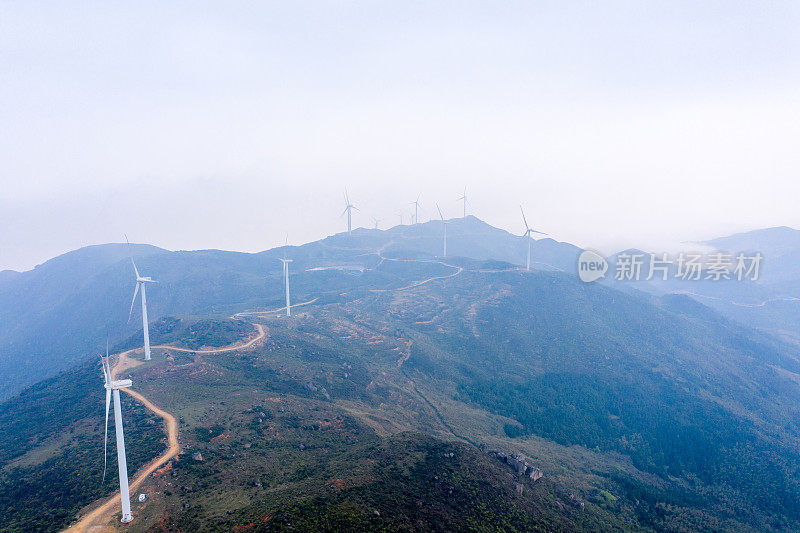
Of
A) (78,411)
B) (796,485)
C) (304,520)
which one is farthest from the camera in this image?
(796,485)

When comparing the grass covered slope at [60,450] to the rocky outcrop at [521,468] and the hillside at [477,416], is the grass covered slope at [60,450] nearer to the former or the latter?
the hillside at [477,416]

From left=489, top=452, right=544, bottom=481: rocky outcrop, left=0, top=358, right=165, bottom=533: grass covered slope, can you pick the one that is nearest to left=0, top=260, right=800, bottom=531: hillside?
left=489, top=452, right=544, bottom=481: rocky outcrop

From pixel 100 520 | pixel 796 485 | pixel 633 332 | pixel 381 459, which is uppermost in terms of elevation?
pixel 100 520

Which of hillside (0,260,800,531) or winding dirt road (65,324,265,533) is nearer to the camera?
winding dirt road (65,324,265,533)

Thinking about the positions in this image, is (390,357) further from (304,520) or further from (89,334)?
(89,334)

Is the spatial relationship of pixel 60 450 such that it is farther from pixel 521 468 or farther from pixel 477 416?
pixel 477 416

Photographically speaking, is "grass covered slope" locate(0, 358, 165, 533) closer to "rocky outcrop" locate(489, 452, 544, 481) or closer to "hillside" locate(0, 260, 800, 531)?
"hillside" locate(0, 260, 800, 531)

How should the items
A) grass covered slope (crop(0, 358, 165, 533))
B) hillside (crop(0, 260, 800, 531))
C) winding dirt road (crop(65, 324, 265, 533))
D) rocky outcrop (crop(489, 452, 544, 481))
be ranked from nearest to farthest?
winding dirt road (crop(65, 324, 265, 533)) → grass covered slope (crop(0, 358, 165, 533)) → hillside (crop(0, 260, 800, 531)) → rocky outcrop (crop(489, 452, 544, 481))

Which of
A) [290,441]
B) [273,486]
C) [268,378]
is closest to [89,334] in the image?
[268,378]
